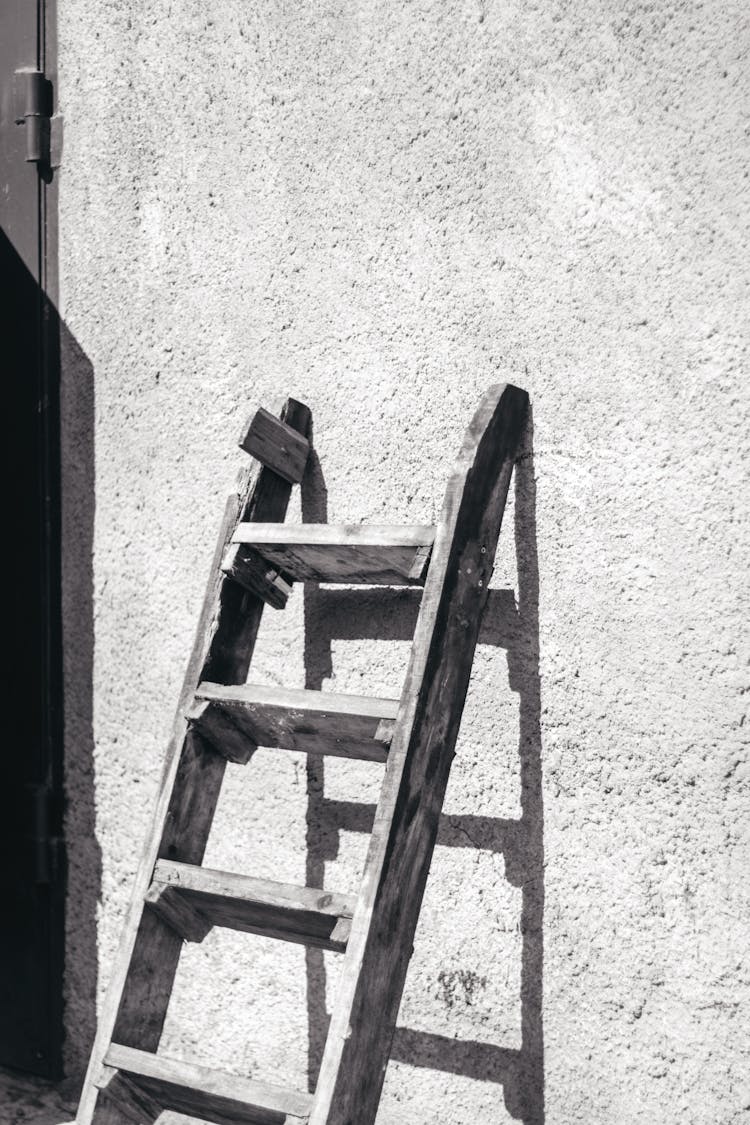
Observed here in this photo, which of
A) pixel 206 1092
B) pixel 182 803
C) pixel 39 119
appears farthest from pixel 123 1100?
pixel 39 119

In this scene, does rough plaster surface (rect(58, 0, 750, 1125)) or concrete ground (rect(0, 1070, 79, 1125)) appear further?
concrete ground (rect(0, 1070, 79, 1125))

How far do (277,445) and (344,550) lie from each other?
352mm

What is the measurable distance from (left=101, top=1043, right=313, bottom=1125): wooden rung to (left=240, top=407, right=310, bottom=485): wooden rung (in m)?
1.13

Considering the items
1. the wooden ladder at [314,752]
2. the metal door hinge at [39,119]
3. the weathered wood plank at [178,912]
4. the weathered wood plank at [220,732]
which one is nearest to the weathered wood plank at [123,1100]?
the wooden ladder at [314,752]

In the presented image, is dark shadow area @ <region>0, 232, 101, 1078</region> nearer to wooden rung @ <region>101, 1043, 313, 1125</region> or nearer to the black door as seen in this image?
the black door

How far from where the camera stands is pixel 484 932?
2127mm

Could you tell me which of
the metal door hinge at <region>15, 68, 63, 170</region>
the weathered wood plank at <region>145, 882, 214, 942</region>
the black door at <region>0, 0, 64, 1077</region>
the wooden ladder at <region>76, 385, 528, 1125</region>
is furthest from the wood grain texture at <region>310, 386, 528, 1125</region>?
the metal door hinge at <region>15, 68, 63, 170</region>

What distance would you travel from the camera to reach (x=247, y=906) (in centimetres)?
192

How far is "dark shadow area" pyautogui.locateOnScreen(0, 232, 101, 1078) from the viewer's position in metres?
2.76

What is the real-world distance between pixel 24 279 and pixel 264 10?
3.05 feet

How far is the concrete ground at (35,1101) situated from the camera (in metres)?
2.64

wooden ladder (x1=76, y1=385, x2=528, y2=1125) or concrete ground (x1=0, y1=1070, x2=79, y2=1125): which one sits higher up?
wooden ladder (x1=76, y1=385, x2=528, y2=1125)

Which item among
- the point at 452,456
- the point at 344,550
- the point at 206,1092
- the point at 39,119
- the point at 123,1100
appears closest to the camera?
the point at 206,1092

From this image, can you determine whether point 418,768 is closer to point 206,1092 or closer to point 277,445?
point 206,1092
